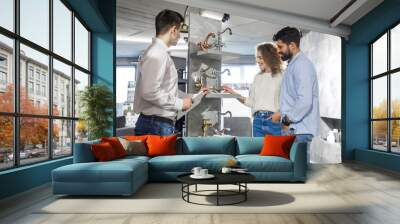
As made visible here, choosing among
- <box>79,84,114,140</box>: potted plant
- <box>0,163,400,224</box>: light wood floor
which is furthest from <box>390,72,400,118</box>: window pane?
<box>79,84,114,140</box>: potted plant

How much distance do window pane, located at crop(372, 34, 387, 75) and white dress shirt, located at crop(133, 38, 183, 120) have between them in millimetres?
4484

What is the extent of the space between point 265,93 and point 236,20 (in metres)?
2.11

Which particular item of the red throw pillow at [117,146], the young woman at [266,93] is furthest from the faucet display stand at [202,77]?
the red throw pillow at [117,146]

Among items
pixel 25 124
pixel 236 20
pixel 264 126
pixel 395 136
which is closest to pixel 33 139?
pixel 25 124

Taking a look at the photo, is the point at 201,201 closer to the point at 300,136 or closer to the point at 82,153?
the point at 82,153

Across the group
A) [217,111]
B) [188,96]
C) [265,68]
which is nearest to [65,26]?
[188,96]

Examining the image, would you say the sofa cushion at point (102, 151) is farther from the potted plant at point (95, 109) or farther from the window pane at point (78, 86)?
the window pane at point (78, 86)

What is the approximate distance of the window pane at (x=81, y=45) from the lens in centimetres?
764

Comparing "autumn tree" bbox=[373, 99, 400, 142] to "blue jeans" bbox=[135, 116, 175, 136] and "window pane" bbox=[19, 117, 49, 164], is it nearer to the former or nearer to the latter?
"blue jeans" bbox=[135, 116, 175, 136]

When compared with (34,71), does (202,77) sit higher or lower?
higher

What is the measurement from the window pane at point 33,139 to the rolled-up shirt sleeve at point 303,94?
5109mm

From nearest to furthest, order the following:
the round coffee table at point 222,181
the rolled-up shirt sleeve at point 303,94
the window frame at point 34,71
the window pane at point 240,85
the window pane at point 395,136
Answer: the round coffee table at point 222,181, the window frame at point 34,71, the window pane at point 395,136, the rolled-up shirt sleeve at point 303,94, the window pane at point 240,85

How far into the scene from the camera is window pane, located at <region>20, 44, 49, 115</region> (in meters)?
5.30

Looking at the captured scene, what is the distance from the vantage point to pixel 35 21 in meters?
5.69
